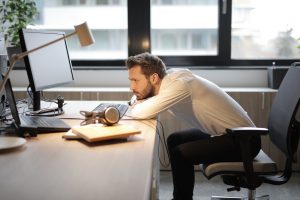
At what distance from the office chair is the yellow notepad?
0.58m

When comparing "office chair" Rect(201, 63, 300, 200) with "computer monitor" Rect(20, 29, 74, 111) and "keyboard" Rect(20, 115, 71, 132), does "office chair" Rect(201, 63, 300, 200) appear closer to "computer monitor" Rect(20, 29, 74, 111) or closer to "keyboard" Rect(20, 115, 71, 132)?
"keyboard" Rect(20, 115, 71, 132)

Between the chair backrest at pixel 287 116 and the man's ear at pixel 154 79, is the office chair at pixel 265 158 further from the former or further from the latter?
the man's ear at pixel 154 79

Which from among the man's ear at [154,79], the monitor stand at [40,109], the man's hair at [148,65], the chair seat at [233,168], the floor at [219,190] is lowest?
the floor at [219,190]

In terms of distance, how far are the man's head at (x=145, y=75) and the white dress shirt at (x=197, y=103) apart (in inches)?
3.4

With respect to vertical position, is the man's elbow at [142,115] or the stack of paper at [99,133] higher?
the stack of paper at [99,133]

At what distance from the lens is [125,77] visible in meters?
3.71

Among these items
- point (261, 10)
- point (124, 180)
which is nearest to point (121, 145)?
point (124, 180)

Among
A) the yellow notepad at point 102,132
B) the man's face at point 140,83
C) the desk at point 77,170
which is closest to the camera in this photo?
the desk at point 77,170

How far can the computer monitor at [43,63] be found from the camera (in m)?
2.14

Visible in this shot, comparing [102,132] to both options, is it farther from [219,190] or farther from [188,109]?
[219,190]

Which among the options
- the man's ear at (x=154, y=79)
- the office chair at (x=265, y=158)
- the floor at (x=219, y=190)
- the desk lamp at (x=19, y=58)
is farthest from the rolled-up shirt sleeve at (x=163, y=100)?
the floor at (x=219, y=190)

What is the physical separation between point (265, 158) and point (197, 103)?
488mm

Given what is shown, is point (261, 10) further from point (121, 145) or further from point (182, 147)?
point (121, 145)

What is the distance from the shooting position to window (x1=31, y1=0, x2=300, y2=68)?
3.69m
